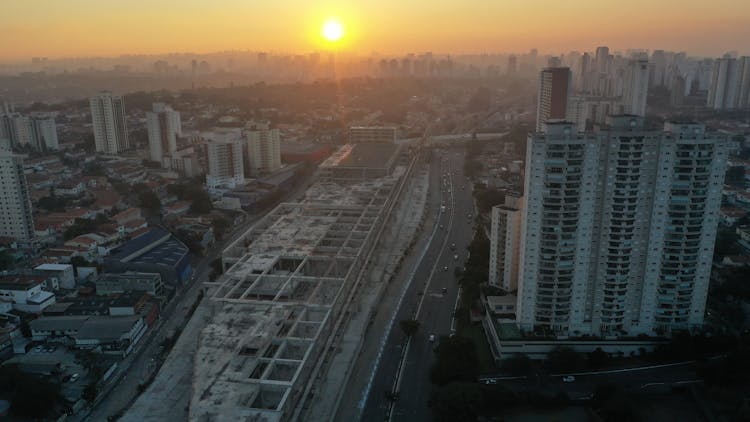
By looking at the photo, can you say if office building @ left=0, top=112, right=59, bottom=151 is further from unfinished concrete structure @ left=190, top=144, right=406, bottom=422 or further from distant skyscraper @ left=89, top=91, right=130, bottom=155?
unfinished concrete structure @ left=190, top=144, right=406, bottom=422

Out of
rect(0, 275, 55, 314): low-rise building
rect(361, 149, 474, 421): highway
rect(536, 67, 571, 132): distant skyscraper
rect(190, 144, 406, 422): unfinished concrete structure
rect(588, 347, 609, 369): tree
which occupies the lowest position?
rect(361, 149, 474, 421): highway

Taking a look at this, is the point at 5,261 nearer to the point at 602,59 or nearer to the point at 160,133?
the point at 160,133

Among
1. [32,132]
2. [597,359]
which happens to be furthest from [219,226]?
[32,132]

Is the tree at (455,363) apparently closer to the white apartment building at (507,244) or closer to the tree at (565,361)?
the tree at (565,361)

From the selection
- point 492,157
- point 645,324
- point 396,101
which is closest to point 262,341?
point 645,324

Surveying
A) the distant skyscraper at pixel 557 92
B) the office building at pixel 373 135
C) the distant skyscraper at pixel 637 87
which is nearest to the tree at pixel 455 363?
the office building at pixel 373 135

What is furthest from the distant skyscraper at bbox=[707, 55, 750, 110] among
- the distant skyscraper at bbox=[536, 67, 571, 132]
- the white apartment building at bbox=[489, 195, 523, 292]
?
the white apartment building at bbox=[489, 195, 523, 292]
